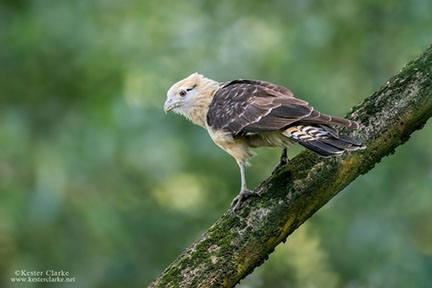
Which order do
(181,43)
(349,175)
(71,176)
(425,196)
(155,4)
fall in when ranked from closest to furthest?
1. (349,175)
2. (425,196)
3. (71,176)
4. (181,43)
5. (155,4)

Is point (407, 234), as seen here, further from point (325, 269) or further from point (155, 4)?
point (155, 4)

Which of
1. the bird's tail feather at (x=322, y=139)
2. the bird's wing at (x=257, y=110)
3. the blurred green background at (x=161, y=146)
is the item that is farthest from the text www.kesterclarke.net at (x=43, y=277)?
the bird's tail feather at (x=322, y=139)

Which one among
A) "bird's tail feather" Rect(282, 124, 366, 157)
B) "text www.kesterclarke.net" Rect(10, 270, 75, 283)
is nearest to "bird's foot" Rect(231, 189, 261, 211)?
"bird's tail feather" Rect(282, 124, 366, 157)

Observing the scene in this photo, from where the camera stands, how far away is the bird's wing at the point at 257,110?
196 inches

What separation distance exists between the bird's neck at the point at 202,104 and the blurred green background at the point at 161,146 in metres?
1.83

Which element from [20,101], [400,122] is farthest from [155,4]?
[400,122]

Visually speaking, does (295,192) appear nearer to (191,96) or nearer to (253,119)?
(253,119)

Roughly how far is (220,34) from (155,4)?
4.30 ft

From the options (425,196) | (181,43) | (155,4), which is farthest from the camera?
(155,4)

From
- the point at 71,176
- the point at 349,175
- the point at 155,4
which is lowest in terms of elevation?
the point at 349,175

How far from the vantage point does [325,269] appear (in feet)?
28.2

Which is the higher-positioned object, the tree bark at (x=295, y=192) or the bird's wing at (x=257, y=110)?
the bird's wing at (x=257, y=110)

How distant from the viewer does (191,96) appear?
629 centimetres

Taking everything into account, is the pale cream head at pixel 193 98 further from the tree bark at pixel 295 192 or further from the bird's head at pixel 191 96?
the tree bark at pixel 295 192
